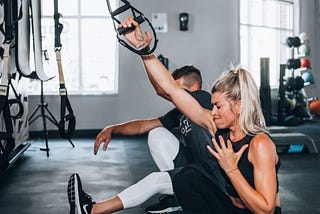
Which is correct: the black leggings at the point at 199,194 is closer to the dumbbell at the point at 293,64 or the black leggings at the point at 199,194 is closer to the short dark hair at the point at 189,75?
the short dark hair at the point at 189,75

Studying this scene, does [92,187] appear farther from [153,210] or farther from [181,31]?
[181,31]

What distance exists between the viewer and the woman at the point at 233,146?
1.98 metres

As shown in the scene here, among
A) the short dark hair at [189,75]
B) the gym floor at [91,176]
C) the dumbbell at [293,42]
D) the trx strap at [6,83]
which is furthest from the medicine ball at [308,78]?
the trx strap at [6,83]

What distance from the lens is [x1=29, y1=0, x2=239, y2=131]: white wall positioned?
807 cm

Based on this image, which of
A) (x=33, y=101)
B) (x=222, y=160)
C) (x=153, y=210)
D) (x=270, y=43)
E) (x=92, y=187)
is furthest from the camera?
(x=270, y=43)

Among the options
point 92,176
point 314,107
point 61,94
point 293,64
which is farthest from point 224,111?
point 314,107

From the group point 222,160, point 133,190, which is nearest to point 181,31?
point 133,190

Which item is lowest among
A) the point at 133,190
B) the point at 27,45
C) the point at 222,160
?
the point at 133,190

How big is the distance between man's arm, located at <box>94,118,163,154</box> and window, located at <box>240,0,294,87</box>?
591 centimetres

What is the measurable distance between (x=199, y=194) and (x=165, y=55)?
5869mm

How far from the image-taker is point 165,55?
816 cm

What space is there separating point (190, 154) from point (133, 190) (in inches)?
23.9

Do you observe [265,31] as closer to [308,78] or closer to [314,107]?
[308,78]

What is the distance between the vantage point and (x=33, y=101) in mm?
7801
